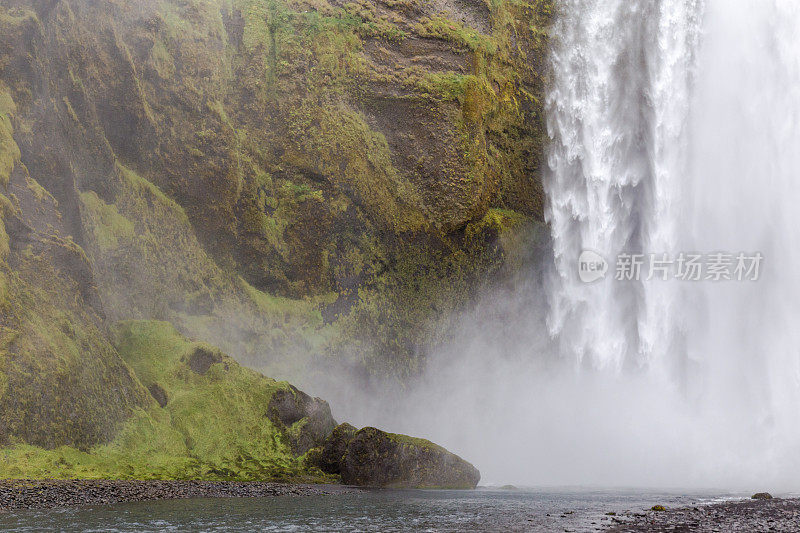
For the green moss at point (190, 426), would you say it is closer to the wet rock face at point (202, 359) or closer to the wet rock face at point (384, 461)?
the wet rock face at point (202, 359)

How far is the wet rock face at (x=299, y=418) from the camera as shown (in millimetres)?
23094

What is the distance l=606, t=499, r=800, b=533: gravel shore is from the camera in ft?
40.1

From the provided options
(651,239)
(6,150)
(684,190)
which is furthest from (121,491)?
(684,190)

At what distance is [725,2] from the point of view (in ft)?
107

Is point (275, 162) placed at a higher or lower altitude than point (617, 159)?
lower

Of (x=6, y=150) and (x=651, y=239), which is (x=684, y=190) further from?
(x=6, y=150)

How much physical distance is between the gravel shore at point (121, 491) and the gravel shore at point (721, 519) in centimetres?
904

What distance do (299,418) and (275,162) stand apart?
1085 centimetres

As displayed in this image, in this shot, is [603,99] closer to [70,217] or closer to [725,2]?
[725,2]

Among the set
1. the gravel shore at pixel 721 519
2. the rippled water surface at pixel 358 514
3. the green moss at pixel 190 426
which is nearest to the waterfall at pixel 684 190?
the rippled water surface at pixel 358 514

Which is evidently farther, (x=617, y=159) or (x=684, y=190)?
(x=617, y=159)

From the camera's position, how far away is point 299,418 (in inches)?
927

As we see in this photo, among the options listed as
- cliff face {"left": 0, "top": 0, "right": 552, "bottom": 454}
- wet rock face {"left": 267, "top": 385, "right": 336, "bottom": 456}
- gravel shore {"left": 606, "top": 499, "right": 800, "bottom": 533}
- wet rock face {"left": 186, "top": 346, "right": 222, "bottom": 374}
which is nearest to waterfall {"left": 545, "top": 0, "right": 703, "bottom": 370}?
cliff face {"left": 0, "top": 0, "right": 552, "bottom": 454}

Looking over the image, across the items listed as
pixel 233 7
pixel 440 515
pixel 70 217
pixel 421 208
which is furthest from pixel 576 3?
pixel 440 515
